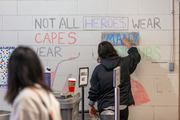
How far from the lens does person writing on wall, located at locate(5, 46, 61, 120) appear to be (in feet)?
5.46

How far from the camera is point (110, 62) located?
11.7 feet

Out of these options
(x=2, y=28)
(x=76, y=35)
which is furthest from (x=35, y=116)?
(x=2, y=28)

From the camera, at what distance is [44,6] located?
4238mm

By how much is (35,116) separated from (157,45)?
2900 millimetres

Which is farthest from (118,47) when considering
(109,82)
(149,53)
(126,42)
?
(109,82)

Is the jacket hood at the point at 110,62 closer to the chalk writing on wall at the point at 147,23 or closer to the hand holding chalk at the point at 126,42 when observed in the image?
the hand holding chalk at the point at 126,42

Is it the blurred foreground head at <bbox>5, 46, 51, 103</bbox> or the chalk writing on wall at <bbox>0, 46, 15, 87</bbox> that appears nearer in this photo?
the blurred foreground head at <bbox>5, 46, 51, 103</bbox>

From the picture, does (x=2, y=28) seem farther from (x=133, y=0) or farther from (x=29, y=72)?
(x=29, y=72)

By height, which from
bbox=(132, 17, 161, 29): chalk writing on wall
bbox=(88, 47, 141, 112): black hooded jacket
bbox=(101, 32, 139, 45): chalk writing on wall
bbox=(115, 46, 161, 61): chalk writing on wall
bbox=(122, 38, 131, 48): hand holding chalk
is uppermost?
bbox=(132, 17, 161, 29): chalk writing on wall

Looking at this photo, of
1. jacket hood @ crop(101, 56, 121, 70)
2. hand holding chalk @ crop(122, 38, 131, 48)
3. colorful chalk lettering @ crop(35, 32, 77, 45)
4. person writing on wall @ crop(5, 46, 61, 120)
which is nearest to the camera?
person writing on wall @ crop(5, 46, 61, 120)

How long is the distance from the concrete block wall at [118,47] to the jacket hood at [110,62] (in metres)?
0.62

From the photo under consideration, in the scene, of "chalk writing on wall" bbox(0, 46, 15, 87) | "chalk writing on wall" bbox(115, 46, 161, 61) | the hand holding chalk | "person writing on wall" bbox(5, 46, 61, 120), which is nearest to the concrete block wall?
"chalk writing on wall" bbox(115, 46, 161, 61)

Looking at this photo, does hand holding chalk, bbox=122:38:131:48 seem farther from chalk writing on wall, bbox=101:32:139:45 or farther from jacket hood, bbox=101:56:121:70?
jacket hood, bbox=101:56:121:70

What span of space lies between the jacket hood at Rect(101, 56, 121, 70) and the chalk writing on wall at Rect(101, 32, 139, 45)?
0.63 metres
